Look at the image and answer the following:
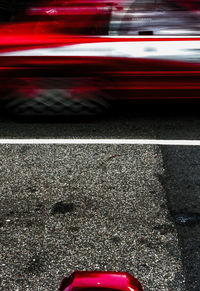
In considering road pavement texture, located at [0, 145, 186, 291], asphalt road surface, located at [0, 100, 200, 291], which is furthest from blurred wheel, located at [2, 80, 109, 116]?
road pavement texture, located at [0, 145, 186, 291]

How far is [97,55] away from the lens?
4453 mm

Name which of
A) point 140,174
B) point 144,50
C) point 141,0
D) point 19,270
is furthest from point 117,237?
point 141,0

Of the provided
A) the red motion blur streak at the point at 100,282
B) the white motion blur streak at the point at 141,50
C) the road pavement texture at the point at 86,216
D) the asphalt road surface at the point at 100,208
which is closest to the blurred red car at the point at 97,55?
the white motion blur streak at the point at 141,50

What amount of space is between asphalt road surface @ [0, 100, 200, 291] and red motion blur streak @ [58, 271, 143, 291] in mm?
1283

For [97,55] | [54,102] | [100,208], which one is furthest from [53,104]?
[100,208]

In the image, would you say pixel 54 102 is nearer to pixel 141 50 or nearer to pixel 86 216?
pixel 141 50

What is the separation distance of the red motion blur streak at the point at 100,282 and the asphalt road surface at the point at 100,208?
128 centimetres

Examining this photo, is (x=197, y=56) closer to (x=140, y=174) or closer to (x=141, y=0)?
(x=141, y=0)

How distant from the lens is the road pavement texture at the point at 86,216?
2.64 meters

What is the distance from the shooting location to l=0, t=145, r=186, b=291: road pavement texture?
8.67 feet

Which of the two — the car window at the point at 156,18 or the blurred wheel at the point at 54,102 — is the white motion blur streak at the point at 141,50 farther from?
the blurred wheel at the point at 54,102

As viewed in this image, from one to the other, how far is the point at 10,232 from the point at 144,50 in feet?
7.09

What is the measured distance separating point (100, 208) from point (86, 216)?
0.43ft

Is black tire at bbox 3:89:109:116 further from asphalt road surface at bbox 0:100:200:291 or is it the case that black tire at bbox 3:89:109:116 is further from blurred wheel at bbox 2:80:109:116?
asphalt road surface at bbox 0:100:200:291
